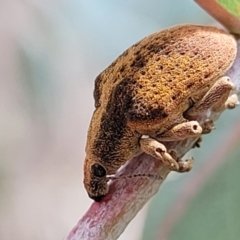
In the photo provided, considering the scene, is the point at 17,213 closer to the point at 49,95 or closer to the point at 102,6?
the point at 49,95

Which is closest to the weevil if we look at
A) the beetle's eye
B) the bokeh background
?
the beetle's eye

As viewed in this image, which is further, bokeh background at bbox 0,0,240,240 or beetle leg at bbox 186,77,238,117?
bokeh background at bbox 0,0,240,240

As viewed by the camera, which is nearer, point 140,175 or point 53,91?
point 140,175

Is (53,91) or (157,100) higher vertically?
(157,100)

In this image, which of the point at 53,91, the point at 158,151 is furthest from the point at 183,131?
the point at 53,91

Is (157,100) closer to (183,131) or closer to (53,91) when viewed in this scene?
(183,131)

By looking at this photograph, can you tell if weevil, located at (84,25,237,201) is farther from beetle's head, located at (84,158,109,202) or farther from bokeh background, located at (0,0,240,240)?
bokeh background, located at (0,0,240,240)

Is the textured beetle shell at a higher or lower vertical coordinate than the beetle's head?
higher
